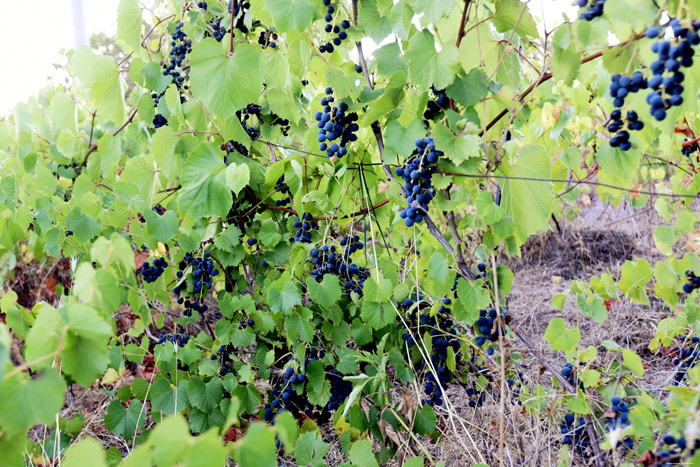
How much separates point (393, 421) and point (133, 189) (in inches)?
46.2

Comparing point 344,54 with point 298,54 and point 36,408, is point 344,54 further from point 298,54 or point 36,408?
point 36,408

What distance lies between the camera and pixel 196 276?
1805 mm

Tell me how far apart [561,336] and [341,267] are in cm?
67

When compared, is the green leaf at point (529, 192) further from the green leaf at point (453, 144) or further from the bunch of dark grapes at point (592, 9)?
the bunch of dark grapes at point (592, 9)

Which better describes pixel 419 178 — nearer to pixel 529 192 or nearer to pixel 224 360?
pixel 529 192

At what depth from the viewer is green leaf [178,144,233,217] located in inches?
58.9

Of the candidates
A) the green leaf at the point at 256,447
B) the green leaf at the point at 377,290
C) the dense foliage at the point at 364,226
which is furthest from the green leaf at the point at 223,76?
the green leaf at the point at 256,447

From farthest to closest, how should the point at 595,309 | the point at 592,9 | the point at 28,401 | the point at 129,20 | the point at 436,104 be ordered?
1. the point at 129,20
2. the point at 595,309
3. the point at 436,104
4. the point at 592,9
5. the point at 28,401

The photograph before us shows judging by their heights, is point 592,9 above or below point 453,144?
above

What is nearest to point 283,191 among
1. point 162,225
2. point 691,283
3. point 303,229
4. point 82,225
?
point 303,229

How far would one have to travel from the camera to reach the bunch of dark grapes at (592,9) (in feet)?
2.84

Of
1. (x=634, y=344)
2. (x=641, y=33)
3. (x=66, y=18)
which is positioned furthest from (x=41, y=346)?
(x=66, y=18)

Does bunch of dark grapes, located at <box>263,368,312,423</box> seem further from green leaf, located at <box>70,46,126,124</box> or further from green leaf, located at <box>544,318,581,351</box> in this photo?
green leaf, located at <box>70,46,126,124</box>

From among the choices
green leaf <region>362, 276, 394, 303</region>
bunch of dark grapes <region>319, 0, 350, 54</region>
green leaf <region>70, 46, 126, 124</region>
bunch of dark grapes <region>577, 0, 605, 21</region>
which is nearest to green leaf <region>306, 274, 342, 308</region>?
green leaf <region>362, 276, 394, 303</region>
